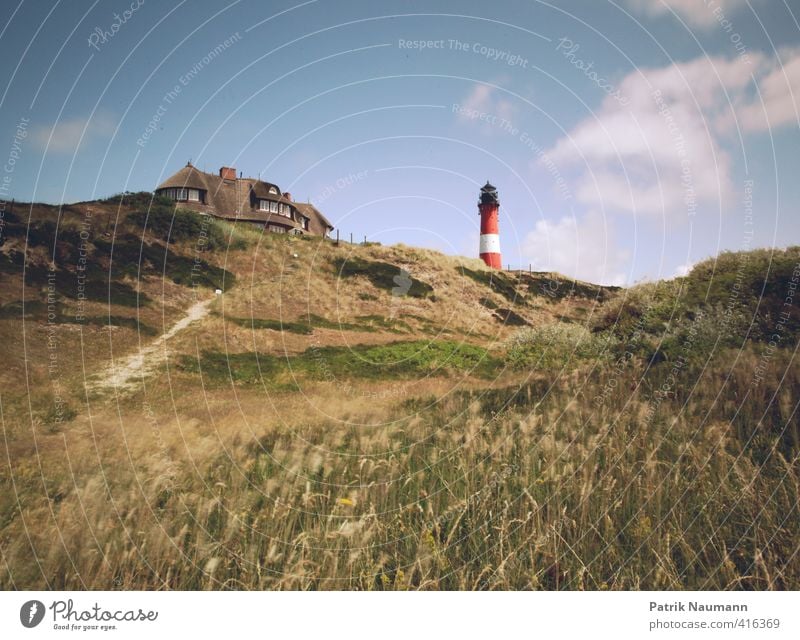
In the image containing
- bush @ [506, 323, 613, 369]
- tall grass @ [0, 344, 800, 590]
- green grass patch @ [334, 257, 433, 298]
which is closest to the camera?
tall grass @ [0, 344, 800, 590]

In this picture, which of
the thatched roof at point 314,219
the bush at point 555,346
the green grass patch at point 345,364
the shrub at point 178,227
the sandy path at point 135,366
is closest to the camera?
the bush at point 555,346

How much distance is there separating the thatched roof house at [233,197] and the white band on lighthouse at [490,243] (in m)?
32.3

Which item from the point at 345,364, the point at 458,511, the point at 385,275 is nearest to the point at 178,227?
the point at 385,275

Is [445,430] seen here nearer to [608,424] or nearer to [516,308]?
[608,424]

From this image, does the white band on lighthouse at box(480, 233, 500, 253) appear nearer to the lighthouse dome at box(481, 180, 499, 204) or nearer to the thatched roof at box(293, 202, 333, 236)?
the lighthouse dome at box(481, 180, 499, 204)

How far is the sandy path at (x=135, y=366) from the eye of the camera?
55.1 ft

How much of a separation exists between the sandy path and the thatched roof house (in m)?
42.8

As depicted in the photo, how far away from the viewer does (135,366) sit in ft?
65.4

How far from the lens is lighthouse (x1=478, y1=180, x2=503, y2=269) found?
220ft

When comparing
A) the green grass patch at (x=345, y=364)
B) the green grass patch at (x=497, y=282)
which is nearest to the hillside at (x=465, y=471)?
the green grass patch at (x=345, y=364)

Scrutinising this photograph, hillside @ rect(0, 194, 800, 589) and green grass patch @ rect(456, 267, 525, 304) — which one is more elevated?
green grass patch @ rect(456, 267, 525, 304)

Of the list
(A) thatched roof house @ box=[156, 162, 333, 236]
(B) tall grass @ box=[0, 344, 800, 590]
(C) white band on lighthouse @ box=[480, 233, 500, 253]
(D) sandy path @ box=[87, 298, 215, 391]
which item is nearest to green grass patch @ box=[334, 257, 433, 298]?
(C) white band on lighthouse @ box=[480, 233, 500, 253]

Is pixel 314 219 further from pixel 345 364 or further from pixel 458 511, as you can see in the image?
pixel 458 511

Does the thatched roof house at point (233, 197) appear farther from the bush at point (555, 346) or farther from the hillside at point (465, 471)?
the bush at point (555, 346)
